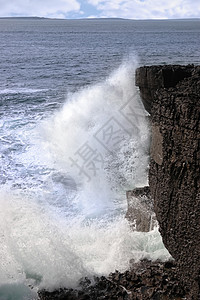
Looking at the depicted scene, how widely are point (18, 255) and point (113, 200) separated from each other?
2.49 m

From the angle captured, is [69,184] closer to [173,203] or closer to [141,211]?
[141,211]

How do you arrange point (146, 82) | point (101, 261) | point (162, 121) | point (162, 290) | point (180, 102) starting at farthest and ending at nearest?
point (146, 82) < point (101, 261) < point (162, 290) < point (162, 121) < point (180, 102)

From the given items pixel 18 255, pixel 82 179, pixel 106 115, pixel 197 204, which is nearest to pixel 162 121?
pixel 197 204

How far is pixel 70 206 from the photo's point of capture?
23.1ft

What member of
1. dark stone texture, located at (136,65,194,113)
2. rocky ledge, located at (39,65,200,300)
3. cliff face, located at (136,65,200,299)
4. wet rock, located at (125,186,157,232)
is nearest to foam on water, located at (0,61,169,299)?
wet rock, located at (125,186,157,232)

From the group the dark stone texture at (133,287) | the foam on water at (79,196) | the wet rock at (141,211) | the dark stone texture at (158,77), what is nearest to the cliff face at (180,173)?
the dark stone texture at (133,287)

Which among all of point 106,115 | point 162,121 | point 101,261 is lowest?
point 101,261

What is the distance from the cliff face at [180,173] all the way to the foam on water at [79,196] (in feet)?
4.69

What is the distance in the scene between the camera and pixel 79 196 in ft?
24.6

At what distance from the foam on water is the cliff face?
1430 mm

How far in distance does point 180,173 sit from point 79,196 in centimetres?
410

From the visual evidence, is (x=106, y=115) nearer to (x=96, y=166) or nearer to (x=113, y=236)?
(x=96, y=166)

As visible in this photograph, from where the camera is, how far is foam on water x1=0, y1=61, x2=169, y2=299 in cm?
518

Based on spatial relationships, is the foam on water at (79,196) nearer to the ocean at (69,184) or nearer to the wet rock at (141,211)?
the ocean at (69,184)
